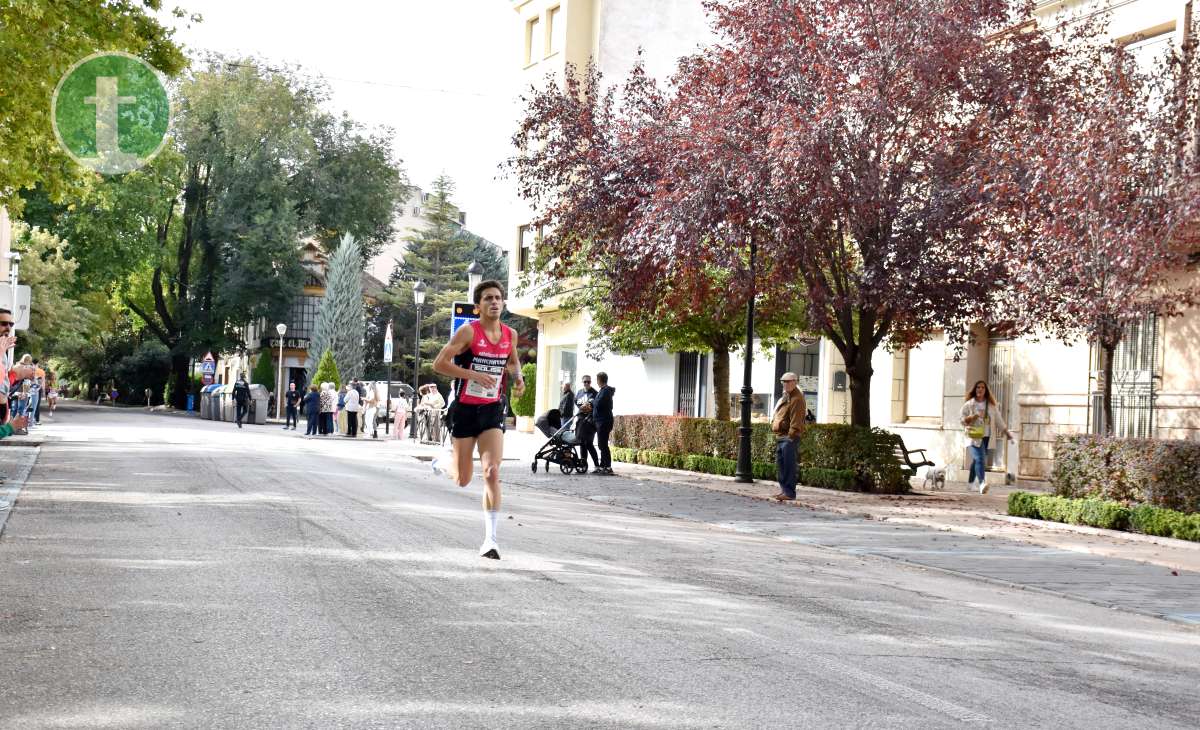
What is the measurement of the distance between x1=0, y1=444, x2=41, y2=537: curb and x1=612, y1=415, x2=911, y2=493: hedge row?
37.0 ft

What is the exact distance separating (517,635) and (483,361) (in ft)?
11.2

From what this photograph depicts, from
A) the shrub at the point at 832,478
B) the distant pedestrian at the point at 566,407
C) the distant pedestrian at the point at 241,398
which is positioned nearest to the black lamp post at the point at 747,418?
the shrub at the point at 832,478

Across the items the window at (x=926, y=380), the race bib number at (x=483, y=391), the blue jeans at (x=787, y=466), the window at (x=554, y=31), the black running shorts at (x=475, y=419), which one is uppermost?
the window at (x=554, y=31)

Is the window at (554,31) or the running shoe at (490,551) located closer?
the running shoe at (490,551)

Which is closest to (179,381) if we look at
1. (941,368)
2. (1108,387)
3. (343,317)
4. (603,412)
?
(343,317)

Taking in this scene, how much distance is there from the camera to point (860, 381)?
20953 mm

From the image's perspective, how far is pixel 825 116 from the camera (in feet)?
58.9

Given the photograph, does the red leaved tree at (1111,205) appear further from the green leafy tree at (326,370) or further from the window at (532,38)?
the green leafy tree at (326,370)

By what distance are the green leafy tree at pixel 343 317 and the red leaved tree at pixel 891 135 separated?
49.6 meters

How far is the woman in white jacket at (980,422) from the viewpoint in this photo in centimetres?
2052

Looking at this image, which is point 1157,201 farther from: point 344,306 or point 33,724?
point 344,306

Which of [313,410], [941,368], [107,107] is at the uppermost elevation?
[107,107]

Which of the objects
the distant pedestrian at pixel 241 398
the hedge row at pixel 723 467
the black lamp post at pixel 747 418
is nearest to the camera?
the hedge row at pixel 723 467

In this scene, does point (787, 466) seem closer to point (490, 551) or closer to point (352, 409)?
point (490, 551)
